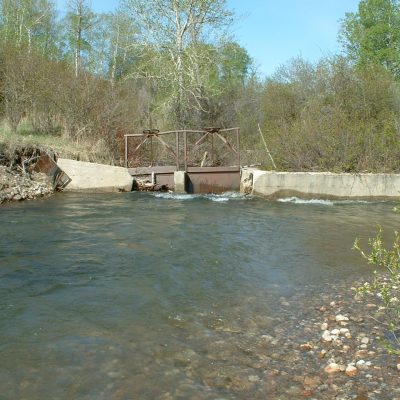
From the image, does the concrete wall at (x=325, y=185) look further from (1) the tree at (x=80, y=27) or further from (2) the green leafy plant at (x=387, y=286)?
(1) the tree at (x=80, y=27)

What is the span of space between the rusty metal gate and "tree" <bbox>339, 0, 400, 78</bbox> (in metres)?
19.1

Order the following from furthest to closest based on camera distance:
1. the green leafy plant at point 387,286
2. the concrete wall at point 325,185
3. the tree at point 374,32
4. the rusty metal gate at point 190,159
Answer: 1. the tree at point 374,32
2. the rusty metal gate at point 190,159
3. the concrete wall at point 325,185
4. the green leafy plant at point 387,286

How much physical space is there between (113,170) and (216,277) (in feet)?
35.9

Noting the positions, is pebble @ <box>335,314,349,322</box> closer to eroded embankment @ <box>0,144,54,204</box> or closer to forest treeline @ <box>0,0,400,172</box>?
eroded embankment @ <box>0,144,54,204</box>

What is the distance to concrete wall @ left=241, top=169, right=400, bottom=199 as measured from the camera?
54.0 feet

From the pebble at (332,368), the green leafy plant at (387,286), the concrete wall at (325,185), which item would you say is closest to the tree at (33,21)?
the concrete wall at (325,185)

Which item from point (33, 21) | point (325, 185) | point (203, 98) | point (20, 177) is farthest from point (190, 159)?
point (33, 21)

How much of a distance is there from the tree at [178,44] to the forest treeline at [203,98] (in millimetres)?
51

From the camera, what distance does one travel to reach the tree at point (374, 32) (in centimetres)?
3753

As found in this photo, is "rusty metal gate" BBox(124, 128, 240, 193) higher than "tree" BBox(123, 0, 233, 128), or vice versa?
"tree" BBox(123, 0, 233, 128)

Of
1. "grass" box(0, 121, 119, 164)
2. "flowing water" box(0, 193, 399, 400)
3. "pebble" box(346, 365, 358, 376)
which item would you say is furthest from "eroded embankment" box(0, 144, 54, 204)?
"pebble" box(346, 365, 358, 376)

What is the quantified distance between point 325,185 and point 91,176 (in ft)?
26.9

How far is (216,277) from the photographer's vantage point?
22.2ft

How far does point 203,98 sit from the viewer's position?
81.2ft
